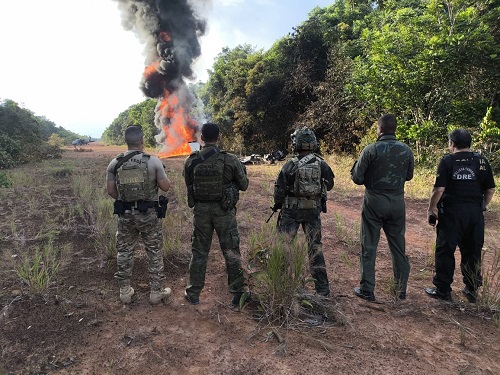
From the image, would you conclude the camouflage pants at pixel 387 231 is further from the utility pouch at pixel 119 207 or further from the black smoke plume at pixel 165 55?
the black smoke plume at pixel 165 55

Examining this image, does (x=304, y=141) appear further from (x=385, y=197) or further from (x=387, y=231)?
(x=387, y=231)

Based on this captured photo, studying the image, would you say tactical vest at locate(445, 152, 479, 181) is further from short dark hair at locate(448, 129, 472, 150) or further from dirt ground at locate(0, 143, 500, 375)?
dirt ground at locate(0, 143, 500, 375)

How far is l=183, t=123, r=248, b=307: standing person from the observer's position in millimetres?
2957

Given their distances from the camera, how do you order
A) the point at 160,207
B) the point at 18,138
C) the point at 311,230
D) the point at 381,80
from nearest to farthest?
the point at 160,207 < the point at 311,230 < the point at 381,80 < the point at 18,138

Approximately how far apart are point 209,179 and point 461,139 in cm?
238

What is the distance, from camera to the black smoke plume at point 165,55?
817 inches

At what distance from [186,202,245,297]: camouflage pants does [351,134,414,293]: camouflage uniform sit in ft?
4.18

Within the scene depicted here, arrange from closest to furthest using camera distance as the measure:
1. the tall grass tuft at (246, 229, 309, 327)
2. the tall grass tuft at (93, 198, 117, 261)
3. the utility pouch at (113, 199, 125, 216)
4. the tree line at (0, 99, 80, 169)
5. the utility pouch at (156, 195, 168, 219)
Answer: the tall grass tuft at (246, 229, 309, 327)
the utility pouch at (113, 199, 125, 216)
the utility pouch at (156, 195, 168, 219)
the tall grass tuft at (93, 198, 117, 261)
the tree line at (0, 99, 80, 169)

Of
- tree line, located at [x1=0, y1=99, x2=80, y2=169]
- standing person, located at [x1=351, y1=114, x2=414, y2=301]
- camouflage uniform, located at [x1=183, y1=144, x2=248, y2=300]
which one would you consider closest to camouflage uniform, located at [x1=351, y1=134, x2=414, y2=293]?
standing person, located at [x1=351, y1=114, x2=414, y2=301]

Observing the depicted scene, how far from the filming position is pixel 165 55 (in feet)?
68.7

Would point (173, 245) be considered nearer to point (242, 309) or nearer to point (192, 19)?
point (242, 309)

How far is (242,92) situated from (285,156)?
5.94 meters

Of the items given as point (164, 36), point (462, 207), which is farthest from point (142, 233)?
point (164, 36)

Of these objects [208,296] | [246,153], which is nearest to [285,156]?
[246,153]
